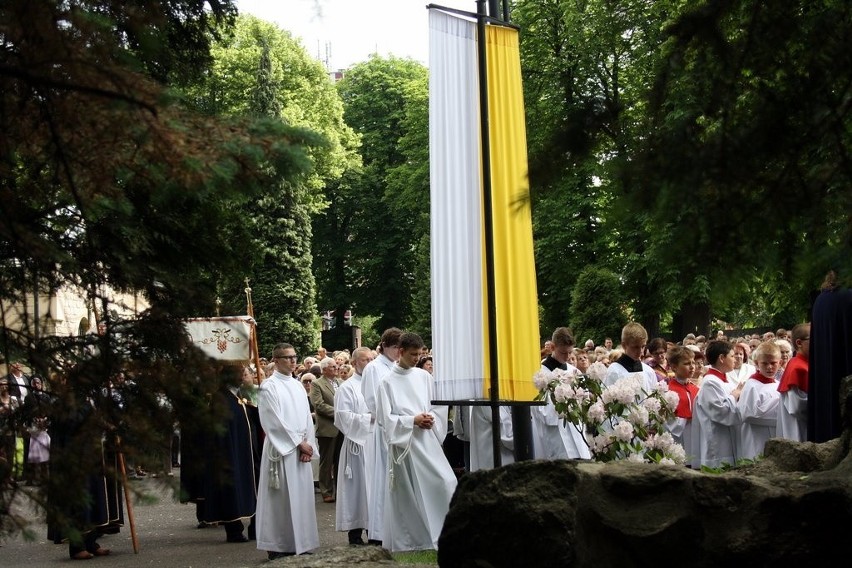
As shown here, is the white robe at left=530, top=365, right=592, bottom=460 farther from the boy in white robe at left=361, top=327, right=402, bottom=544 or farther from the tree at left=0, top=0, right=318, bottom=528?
the tree at left=0, top=0, right=318, bottom=528

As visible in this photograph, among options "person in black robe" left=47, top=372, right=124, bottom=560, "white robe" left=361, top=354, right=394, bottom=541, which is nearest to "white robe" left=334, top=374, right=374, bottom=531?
"white robe" left=361, top=354, right=394, bottom=541

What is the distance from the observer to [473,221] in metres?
8.48

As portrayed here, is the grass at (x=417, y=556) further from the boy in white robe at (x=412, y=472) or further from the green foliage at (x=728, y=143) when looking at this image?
the green foliage at (x=728, y=143)

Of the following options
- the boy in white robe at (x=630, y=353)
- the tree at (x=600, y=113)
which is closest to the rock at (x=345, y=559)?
Answer: the tree at (x=600, y=113)

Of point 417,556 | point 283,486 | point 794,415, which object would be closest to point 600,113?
point 794,415

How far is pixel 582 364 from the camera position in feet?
53.4

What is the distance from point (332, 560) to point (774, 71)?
2.84m

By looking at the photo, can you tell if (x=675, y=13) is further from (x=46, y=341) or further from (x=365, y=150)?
(x=365, y=150)

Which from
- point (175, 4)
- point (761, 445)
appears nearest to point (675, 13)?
point (175, 4)

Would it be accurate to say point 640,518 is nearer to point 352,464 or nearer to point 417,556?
point 417,556

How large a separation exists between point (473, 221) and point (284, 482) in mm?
4676

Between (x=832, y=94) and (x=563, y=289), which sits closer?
(x=832, y=94)

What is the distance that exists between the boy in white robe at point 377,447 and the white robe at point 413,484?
54 cm

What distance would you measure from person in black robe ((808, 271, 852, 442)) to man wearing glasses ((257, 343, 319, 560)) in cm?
499
